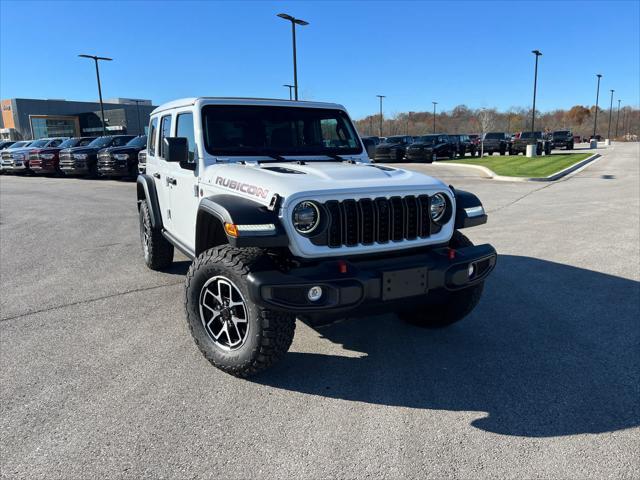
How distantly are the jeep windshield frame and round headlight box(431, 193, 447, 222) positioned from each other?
1.45 meters

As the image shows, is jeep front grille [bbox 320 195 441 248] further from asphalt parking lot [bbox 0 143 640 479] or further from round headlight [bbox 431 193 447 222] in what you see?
asphalt parking lot [bbox 0 143 640 479]

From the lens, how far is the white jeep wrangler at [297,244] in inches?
121

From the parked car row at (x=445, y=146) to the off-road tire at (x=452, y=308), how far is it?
79.8ft

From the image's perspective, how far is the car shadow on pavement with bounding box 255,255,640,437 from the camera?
3.08 meters

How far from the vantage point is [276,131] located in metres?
4.65

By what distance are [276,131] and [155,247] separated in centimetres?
237

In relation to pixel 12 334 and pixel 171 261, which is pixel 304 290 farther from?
pixel 171 261

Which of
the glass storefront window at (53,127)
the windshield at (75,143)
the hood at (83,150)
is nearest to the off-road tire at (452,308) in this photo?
the hood at (83,150)

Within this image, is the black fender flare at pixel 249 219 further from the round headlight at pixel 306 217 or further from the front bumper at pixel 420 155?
the front bumper at pixel 420 155

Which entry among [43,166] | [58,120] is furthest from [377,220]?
[58,120]

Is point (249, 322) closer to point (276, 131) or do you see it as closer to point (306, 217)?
point (306, 217)

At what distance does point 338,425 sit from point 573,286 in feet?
12.2

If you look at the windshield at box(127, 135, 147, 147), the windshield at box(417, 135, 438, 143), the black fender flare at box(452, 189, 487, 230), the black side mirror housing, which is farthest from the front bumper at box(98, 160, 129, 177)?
the windshield at box(417, 135, 438, 143)

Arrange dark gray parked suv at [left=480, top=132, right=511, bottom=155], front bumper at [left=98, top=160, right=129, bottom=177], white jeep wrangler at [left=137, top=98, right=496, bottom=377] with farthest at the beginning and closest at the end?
dark gray parked suv at [left=480, top=132, right=511, bottom=155]
front bumper at [left=98, top=160, right=129, bottom=177]
white jeep wrangler at [left=137, top=98, right=496, bottom=377]
